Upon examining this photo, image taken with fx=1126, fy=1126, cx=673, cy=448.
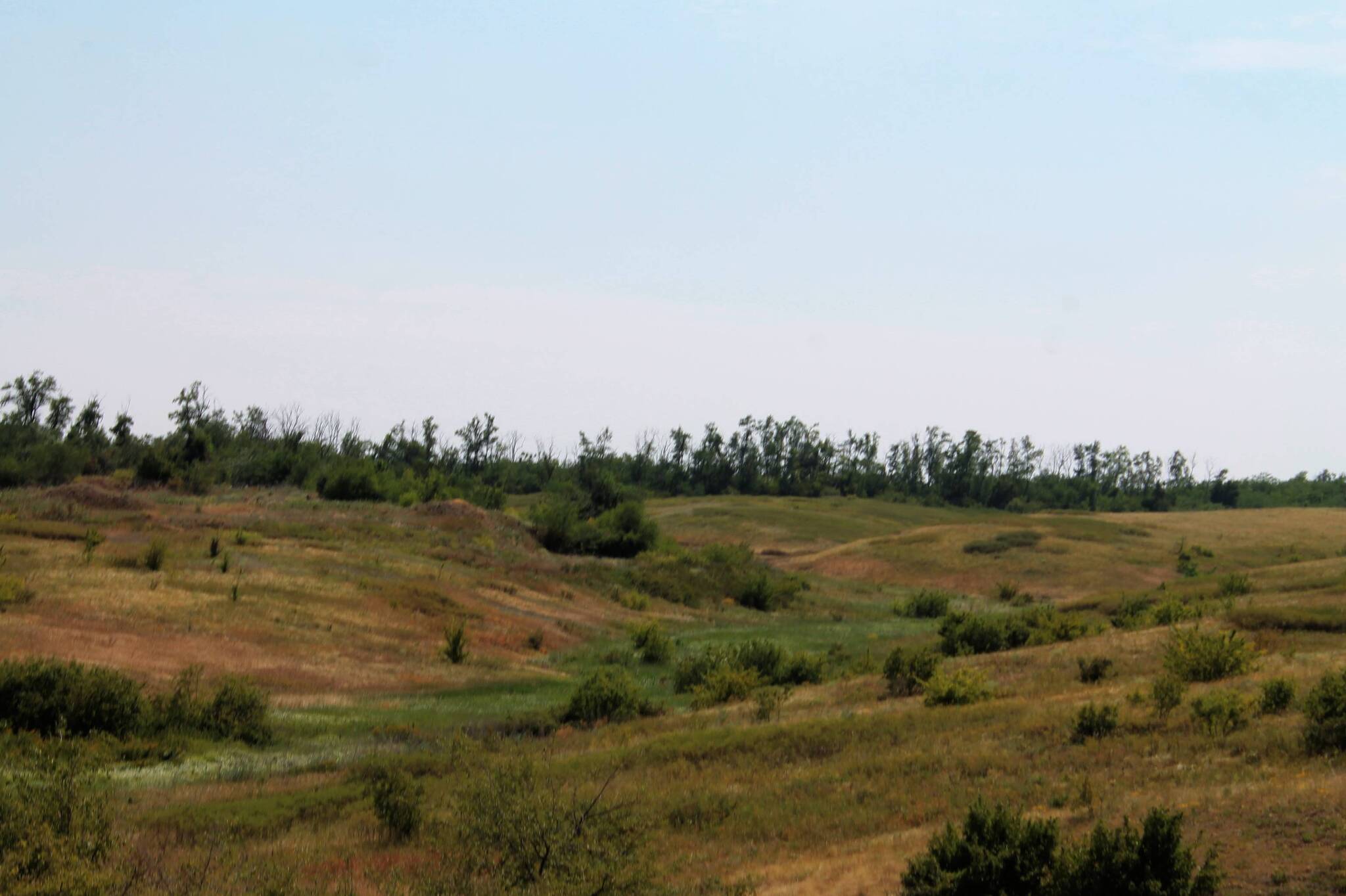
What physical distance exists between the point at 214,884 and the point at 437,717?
15427 millimetres

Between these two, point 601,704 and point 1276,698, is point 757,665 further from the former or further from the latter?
point 1276,698

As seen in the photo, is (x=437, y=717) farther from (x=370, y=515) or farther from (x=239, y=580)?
(x=370, y=515)

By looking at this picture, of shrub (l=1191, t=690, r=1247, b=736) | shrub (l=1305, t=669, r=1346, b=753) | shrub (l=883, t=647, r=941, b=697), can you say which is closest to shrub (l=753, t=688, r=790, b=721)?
shrub (l=883, t=647, r=941, b=697)

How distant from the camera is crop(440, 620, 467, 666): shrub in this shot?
1394 inches

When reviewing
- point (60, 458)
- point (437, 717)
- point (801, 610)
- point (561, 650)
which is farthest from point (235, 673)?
point (60, 458)

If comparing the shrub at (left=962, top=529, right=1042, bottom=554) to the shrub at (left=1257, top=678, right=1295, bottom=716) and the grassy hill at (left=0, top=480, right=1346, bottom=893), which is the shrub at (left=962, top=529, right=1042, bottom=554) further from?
the shrub at (left=1257, top=678, right=1295, bottom=716)

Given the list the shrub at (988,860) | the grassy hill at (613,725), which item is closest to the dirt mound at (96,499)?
the grassy hill at (613,725)

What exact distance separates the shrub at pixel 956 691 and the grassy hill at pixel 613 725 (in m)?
0.47

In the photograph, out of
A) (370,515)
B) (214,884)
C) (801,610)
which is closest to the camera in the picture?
(214,884)

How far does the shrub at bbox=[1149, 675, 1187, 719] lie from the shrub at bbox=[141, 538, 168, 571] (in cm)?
3157

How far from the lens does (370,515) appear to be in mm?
67500

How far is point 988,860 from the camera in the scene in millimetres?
11344

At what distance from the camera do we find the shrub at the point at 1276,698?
17.0 meters

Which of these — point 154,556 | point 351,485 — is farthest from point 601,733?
point 351,485
